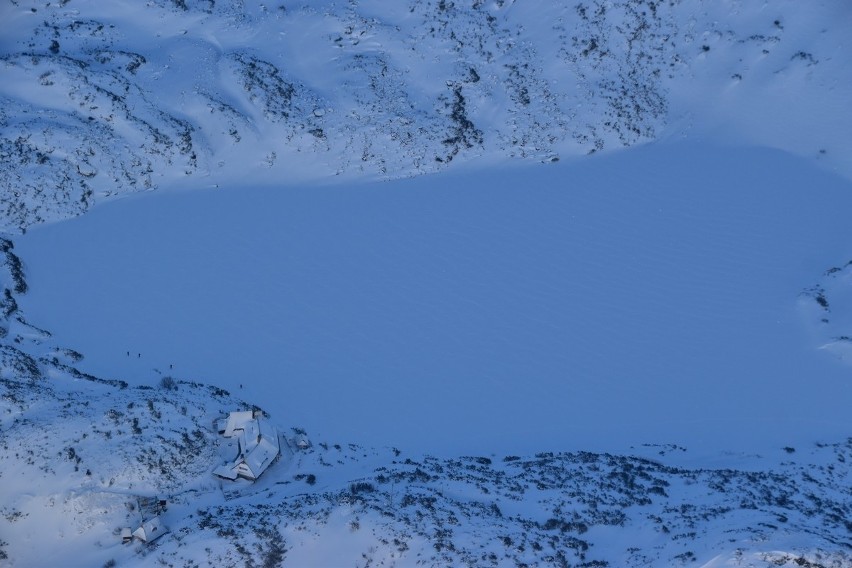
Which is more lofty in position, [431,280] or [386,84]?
[386,84]

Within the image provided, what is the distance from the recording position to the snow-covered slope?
134 feet

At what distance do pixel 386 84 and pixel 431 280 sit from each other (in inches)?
522

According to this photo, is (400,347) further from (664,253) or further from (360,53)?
(360,53)

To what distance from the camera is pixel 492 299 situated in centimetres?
3659

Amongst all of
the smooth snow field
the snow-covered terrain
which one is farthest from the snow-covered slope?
the smooth snow field

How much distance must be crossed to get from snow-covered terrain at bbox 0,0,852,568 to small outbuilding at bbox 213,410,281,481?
2.42 feet

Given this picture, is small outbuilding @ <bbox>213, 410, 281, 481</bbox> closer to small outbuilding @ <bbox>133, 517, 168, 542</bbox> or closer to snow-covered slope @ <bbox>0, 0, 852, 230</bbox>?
small outbuilding @ <bbox>133, 517, 168, 542</bbox>

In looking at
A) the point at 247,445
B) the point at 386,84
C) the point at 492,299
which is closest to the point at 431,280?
the point at 492,299

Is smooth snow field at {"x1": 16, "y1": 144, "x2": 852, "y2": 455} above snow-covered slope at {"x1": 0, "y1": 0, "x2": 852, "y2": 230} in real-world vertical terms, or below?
below

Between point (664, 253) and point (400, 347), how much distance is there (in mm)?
15113

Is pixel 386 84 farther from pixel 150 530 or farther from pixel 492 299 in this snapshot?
pixel 150 530

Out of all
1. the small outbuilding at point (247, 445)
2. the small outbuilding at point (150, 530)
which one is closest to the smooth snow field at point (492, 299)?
the small outbuilding at point (247, 445)

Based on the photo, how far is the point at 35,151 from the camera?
3925cm

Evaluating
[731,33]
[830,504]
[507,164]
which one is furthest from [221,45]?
[830,504]
